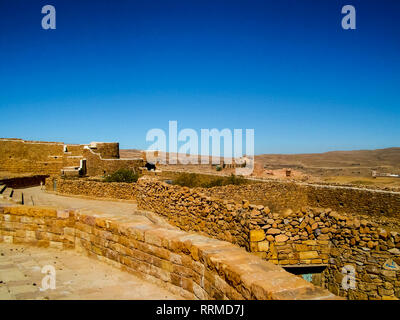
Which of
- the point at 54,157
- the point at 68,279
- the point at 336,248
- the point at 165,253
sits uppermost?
the point at 54,157

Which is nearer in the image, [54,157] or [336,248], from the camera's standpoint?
[336,248]

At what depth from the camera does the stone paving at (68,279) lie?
3717 mm

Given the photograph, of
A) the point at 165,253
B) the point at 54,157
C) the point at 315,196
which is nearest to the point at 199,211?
the point at 165,253

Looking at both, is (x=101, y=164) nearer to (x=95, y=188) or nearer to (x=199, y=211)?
(x=95, y=188)

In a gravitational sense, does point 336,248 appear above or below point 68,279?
below

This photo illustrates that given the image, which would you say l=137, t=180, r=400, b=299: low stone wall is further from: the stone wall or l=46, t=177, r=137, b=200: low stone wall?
the stone wall

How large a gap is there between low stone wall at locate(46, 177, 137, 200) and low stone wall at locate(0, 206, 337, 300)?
40.3ft

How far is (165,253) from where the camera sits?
3988mm

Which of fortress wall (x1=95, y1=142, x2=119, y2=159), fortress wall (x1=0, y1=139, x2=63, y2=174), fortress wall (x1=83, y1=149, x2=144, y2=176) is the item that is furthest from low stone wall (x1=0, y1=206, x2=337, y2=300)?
fortress wall (x1=0, y1=139, x2=63, y2=174)

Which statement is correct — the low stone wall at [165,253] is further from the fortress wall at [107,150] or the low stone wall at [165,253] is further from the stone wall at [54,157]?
the fortress wall at [107,150]

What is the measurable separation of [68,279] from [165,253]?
1.48 meters

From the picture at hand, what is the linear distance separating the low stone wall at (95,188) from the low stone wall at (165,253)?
12.3 meters
